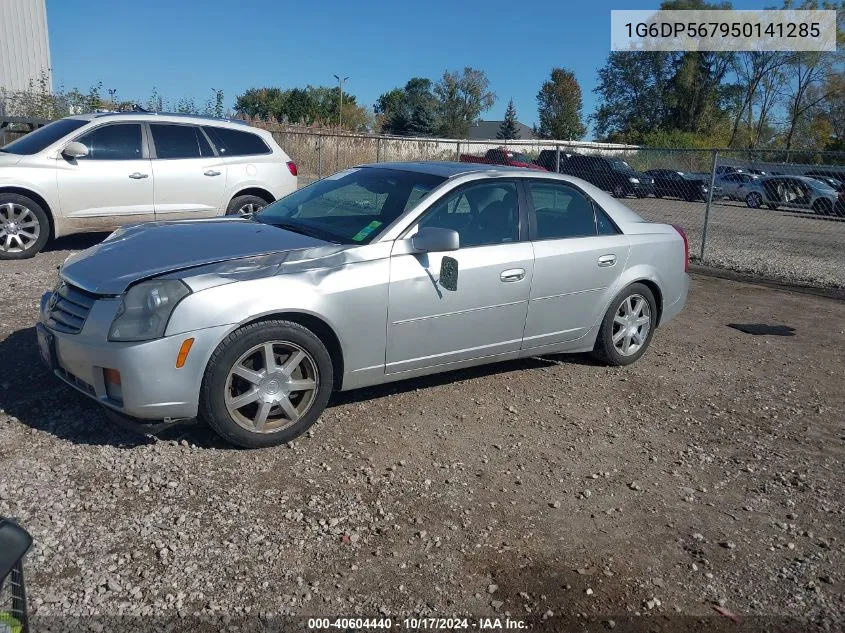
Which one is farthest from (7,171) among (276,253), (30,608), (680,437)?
(680,437)

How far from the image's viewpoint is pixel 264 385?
13.1 ft

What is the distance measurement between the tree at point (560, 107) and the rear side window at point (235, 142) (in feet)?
209

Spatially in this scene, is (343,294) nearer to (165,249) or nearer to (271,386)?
(271,386)

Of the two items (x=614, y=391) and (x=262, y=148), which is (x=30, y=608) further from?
(x=262, y=148)

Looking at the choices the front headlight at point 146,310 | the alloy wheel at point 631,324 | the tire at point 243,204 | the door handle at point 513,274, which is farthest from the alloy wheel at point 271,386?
the tire at point 243,204

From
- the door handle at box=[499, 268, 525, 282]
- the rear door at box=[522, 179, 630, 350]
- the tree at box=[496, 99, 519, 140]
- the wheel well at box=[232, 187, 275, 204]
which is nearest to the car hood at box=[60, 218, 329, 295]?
the door handle at box=[499, 268, 525, 282]

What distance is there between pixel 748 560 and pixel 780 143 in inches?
2585

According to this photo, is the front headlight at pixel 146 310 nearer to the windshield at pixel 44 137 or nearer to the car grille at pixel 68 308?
the car grille at pixel 68 308

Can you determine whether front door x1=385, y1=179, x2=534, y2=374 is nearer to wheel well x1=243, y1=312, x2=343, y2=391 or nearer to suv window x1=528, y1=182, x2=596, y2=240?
suv window x1=528, y1=182, x2=596, y2=240

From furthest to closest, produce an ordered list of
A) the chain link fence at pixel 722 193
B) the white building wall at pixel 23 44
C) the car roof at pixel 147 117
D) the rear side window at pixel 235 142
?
the white building wall at pixel 23 44 → the chain link fence at pixel 722 193 → the rear side window at pixel 235 142 → the car roof at pixel 147 117

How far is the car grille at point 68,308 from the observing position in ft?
12.7

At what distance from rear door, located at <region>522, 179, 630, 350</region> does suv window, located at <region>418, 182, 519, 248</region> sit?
0.17 m

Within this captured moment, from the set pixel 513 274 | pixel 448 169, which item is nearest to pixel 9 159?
pixel 448 169

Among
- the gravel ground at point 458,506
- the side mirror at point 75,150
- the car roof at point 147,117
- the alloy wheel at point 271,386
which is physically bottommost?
the gravel ground at point 458,506
